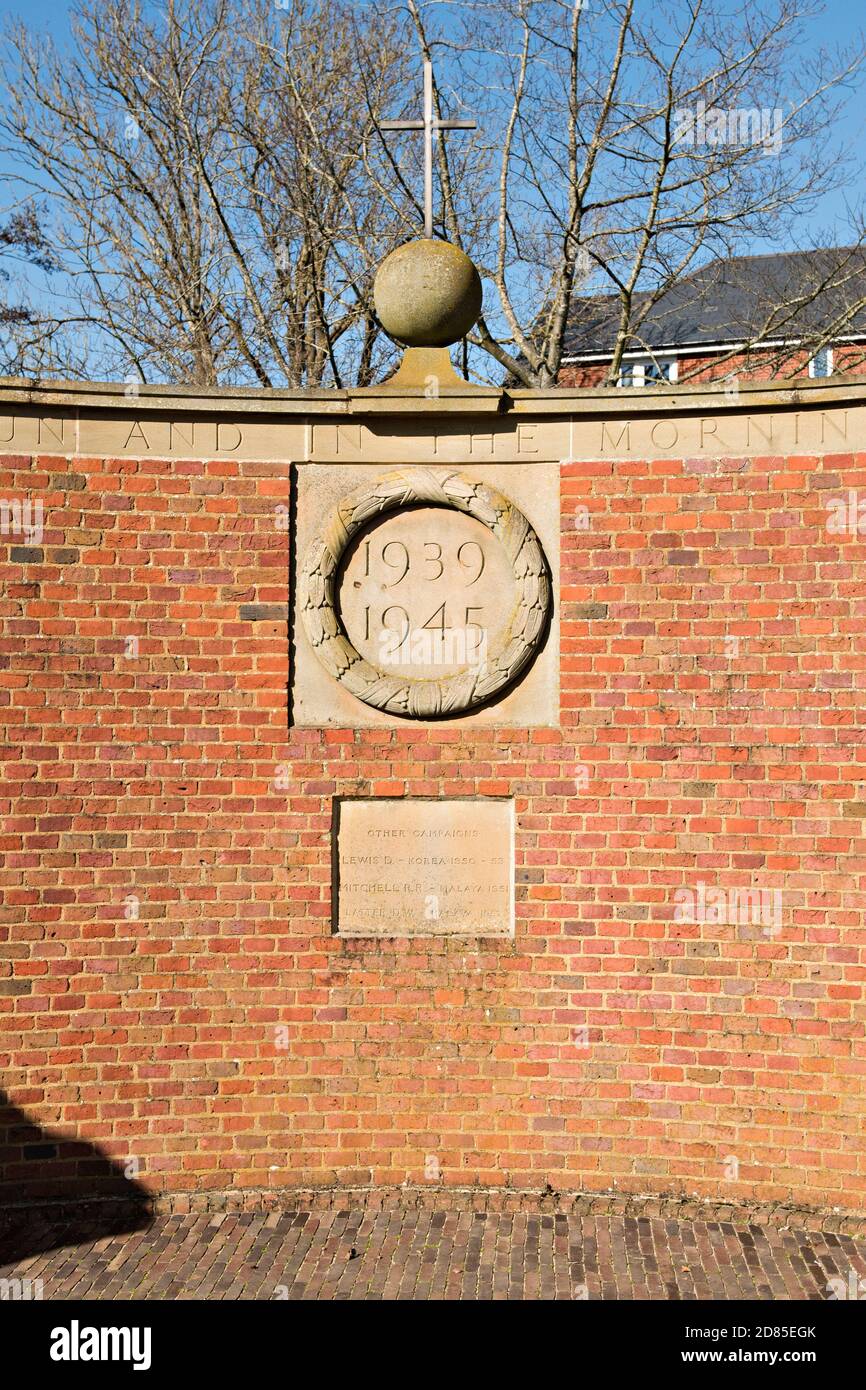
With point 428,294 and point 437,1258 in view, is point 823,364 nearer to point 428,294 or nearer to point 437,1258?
point 428,294

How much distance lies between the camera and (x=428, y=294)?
5309 mm

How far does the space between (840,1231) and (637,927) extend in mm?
1531

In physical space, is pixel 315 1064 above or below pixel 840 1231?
above

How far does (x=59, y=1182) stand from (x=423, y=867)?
217 cm

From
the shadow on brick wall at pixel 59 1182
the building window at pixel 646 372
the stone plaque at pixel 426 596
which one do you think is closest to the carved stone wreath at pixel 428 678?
the stone plaque at pixel 426 596

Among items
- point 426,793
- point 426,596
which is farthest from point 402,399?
point 426,793

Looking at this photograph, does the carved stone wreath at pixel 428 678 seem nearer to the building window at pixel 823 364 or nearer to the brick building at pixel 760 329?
the brick building at pixel 760 329

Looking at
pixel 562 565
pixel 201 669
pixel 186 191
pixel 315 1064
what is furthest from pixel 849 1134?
pixel 186 191

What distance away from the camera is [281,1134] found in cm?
513

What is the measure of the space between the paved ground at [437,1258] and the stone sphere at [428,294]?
4.07 m

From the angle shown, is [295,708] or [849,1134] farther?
[295,708]

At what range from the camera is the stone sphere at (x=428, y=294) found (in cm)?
532

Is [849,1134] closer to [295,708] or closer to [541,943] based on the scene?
[541,943]

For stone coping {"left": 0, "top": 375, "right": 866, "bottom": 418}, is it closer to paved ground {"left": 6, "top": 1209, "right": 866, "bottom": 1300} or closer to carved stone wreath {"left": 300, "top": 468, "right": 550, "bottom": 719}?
carved stone wreath {"left": 300, "top": 468, "right": 550, "bottom": 719}
